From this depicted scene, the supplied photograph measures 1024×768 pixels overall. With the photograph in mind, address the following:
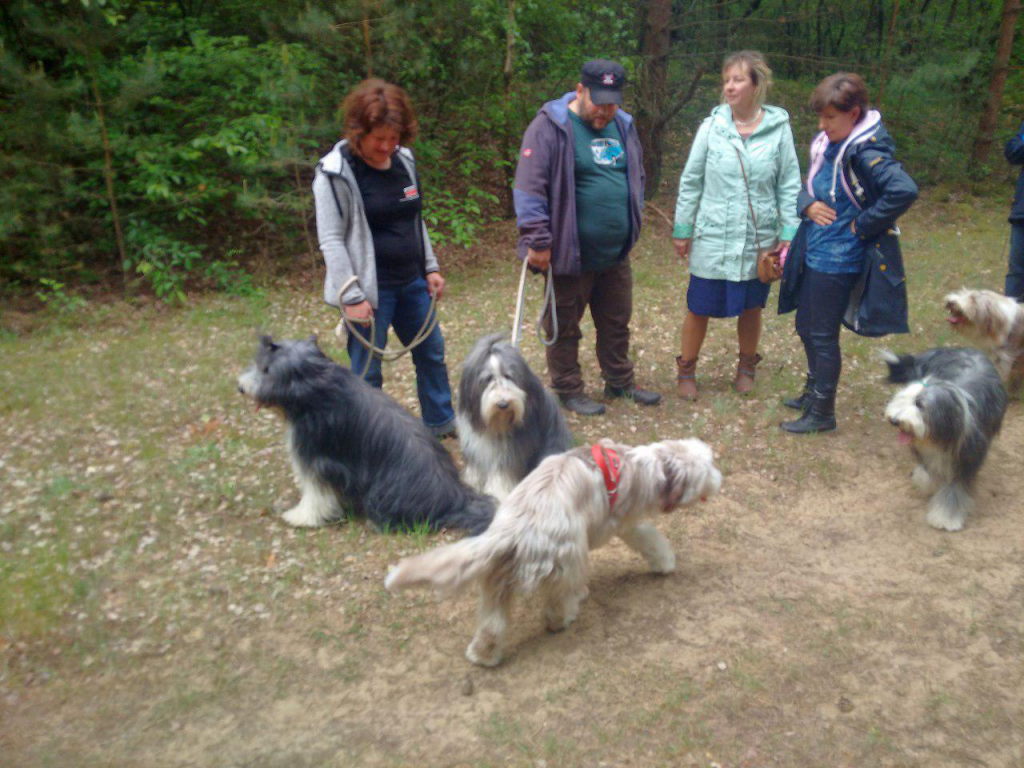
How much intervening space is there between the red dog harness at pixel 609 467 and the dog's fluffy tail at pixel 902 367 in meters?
2.08

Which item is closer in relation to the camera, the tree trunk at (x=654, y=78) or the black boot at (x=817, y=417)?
the black boot at (x=817, y=417)

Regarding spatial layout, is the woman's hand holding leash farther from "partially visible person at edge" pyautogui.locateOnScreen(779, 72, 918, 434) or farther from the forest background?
the forest background

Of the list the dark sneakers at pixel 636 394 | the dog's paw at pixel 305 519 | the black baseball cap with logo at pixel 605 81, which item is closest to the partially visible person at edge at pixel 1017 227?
the dark sneakers at pixel 636 394

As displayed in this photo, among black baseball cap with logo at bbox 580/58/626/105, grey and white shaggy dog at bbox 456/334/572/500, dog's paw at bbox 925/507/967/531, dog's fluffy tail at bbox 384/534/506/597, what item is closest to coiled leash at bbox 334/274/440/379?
grey and white shaggy dog at bbox 456/334/572/500

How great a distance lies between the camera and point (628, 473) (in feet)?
10.0

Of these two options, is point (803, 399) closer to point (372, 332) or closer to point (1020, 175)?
point (1020, 175)

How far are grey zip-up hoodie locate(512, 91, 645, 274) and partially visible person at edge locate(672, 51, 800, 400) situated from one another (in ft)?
2.07

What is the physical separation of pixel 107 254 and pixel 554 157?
5.58 meters

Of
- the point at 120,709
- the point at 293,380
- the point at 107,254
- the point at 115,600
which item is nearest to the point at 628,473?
the point at 293,380

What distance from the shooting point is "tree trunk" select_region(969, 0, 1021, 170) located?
1017 cm

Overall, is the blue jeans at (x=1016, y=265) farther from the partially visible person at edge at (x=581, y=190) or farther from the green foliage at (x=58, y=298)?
the green foliage at (x=58, y=298)

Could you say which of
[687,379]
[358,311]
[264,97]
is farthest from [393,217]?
[264,97]

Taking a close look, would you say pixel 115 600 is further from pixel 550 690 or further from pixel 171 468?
pixel 550 690

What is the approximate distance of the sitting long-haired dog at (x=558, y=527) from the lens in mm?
2699
